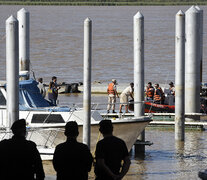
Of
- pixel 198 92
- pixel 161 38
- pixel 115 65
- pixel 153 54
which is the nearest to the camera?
pixel 198 92

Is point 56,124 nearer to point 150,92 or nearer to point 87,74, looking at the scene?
point 87,74

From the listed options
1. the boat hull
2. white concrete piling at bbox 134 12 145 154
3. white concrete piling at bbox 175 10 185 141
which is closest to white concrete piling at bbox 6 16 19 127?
the boat hull

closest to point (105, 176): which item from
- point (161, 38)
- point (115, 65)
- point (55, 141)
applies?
point (55, 141)

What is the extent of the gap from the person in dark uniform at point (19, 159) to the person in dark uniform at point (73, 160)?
292mm

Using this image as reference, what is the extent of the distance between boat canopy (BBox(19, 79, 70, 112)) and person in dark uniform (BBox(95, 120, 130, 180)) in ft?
29.7

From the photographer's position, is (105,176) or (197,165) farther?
(197,165)

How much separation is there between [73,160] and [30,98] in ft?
32.4

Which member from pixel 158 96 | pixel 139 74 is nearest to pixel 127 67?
pixel 158 96

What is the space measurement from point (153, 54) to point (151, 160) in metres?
41.0

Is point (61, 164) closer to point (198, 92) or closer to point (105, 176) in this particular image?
point (105, 176)

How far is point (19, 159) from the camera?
827 centimetres

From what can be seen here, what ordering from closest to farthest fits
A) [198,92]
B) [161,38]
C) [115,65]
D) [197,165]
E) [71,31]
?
[197,165] < [198,92] < [115,65] < [161,38] < [71,31]

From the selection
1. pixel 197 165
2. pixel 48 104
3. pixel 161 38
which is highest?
pixel 161 38

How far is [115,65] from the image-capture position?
51.8 m
